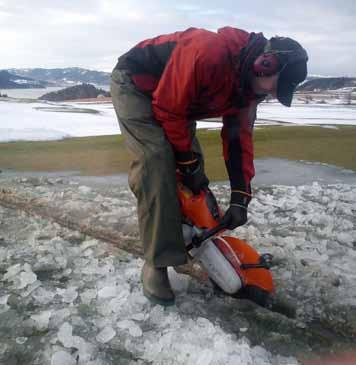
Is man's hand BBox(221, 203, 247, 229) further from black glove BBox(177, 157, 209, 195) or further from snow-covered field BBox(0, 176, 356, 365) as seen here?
snow-covered field BBox(0, 176, 356, 365)

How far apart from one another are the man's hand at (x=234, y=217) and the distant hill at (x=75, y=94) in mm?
24024

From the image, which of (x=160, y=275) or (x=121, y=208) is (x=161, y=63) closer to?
(x=160, y=275)

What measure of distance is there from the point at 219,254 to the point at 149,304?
438 millimetres

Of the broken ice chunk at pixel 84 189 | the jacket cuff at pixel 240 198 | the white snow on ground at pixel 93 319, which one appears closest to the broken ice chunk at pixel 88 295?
the white snow on ground at pixel 93 319

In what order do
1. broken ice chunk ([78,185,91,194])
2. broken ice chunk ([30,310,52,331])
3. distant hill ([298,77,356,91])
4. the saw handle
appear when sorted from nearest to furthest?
broken ice chunk ([30,310,52,331]) < the saw handle < broken ice chunk ([78,185,91,194]) < distant hill ([298,77,356,91])

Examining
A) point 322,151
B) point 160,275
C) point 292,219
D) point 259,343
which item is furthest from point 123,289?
point 322,151

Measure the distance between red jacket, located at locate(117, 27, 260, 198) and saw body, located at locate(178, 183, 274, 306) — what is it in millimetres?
240

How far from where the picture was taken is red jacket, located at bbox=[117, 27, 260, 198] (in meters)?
1.95

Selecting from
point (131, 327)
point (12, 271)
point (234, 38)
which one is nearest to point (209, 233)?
point (131, 327)

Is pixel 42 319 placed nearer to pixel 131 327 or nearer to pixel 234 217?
pixel 131 327

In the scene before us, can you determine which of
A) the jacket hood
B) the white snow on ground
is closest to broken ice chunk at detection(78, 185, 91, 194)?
the white snow on ground

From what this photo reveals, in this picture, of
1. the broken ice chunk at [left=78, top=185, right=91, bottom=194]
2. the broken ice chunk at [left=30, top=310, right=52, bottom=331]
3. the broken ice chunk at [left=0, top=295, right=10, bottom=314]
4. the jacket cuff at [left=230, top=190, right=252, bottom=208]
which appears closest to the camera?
the broken ice chunk at [left=30, top=310, right=52, bottom=331]

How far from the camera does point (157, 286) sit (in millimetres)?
2262

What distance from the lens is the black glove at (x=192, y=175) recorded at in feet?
7.33
